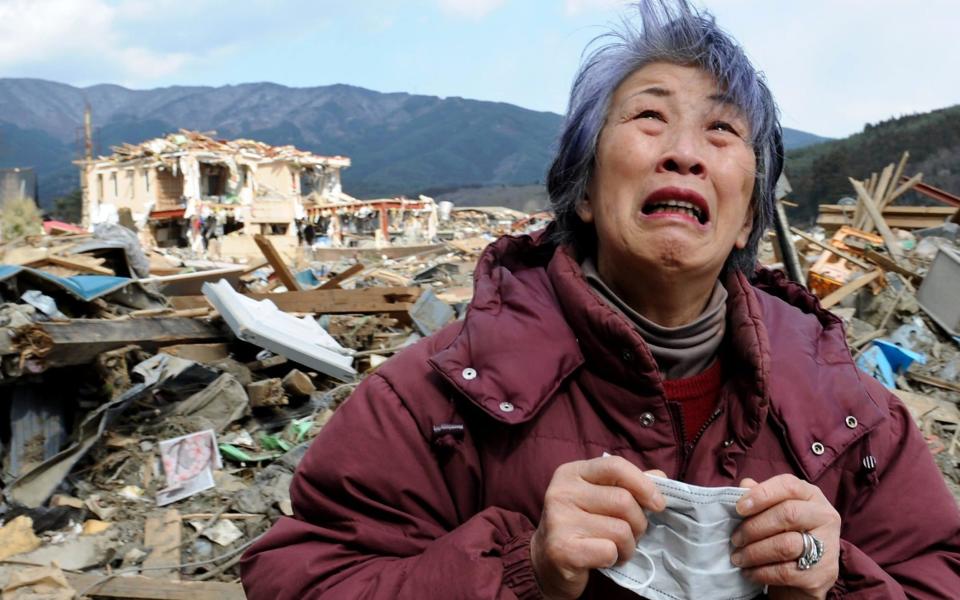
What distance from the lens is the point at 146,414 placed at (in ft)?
18.3

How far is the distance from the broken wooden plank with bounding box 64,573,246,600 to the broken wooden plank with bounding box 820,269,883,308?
6515 mm

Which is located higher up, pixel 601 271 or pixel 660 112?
pixel 660 112

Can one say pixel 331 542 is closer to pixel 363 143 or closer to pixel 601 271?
pixel 601 271

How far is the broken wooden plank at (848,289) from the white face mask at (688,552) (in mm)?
7233

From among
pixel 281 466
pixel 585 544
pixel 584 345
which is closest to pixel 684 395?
pixel 584 345

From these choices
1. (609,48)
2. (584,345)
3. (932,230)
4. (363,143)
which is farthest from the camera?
(363,143)

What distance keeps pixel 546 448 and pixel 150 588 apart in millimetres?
3168

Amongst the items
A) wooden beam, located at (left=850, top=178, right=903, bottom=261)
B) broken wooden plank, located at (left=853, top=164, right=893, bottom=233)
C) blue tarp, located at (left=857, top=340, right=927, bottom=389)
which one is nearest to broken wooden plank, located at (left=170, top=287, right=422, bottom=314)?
blue tarp, located at (left=857, top=340, right=927, bottom=389)

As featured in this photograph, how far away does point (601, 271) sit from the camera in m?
1.77

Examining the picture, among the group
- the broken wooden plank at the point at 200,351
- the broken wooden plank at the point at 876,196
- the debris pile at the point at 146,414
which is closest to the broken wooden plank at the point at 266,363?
the debris pile at the point at 146,414

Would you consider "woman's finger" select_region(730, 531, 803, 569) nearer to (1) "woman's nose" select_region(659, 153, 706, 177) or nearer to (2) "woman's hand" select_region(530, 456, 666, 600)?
(2) "woman's hand" select_region(530, 456, 666, 600)

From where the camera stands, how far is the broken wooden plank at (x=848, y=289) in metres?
7.84

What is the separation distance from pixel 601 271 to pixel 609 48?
0.58m

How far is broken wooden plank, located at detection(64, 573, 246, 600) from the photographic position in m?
3.67
